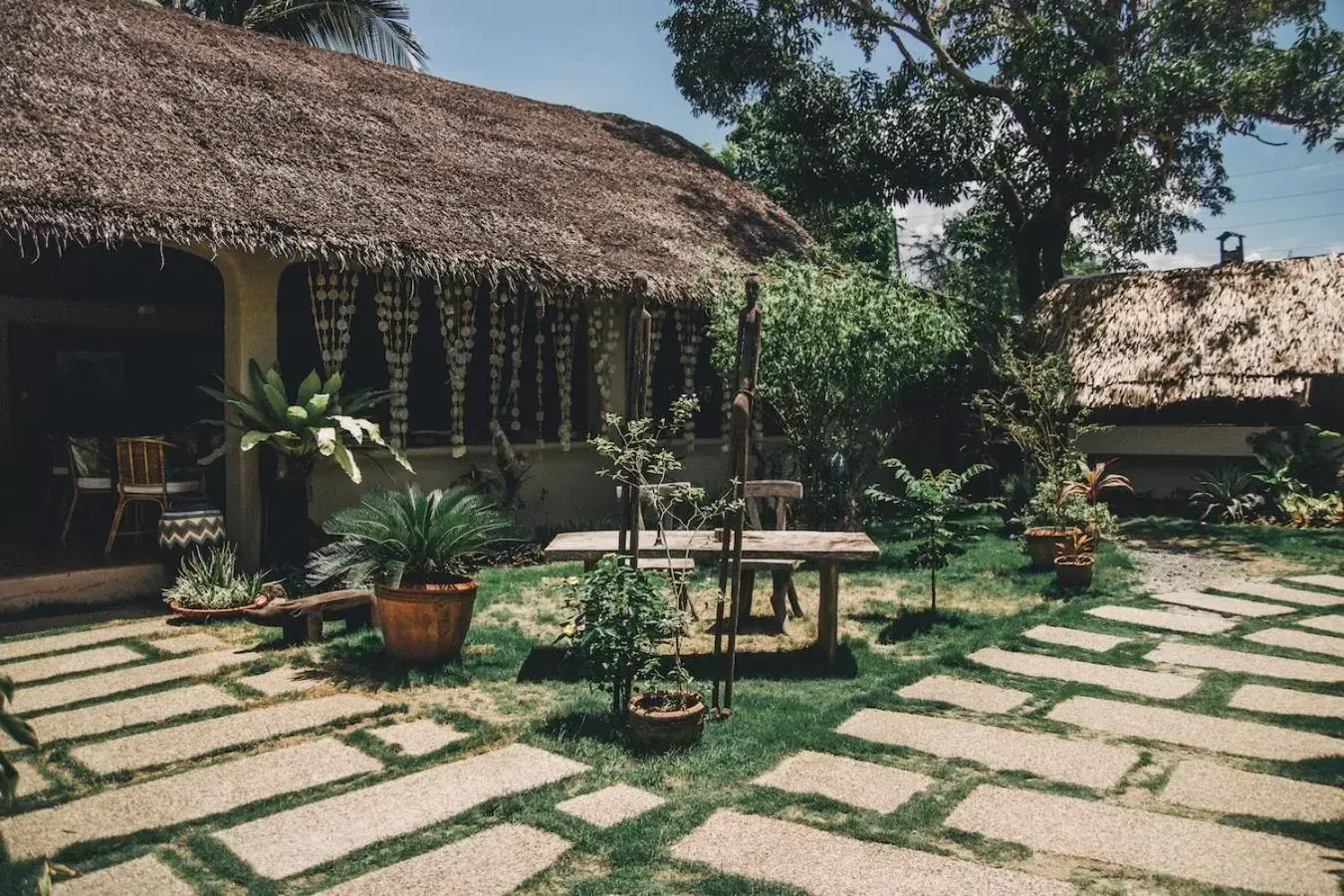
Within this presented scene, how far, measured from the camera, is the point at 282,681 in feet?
15.9

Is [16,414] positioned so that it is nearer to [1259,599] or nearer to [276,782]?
[276,782]

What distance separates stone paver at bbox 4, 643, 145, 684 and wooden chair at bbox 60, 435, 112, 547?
7.99 ft

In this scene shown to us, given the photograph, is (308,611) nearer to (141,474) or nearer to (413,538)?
(413,538)

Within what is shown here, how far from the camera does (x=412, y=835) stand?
3.10 meters

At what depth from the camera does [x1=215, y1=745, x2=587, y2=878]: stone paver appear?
3.00 meters

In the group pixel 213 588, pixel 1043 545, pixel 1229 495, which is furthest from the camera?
pixel 1229 495

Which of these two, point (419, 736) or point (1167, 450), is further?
point (1167, 450)

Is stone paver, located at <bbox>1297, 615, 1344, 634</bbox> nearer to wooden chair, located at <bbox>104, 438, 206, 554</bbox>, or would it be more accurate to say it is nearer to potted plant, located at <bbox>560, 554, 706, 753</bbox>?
potted plant, located at <bbox>560, 554, 706, 753</bbox>

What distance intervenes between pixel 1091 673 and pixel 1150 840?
2.02 m

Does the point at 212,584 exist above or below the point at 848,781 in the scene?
above

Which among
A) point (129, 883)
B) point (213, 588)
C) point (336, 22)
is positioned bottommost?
point (129, 883)

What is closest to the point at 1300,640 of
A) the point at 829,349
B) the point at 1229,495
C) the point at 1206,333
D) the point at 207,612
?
the point at 829,349

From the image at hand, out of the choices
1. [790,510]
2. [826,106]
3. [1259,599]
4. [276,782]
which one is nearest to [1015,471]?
[790,510]

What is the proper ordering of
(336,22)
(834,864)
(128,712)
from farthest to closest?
(336,22)
(128,712)
(834,864)
